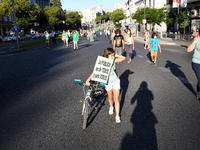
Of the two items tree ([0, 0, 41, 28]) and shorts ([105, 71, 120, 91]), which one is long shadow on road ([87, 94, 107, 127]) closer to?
shorts ([105, 71, 120, 91])

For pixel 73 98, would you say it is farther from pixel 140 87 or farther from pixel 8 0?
pixel 8 0

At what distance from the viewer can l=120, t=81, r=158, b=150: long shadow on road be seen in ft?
11.2

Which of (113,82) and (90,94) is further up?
(113,82)

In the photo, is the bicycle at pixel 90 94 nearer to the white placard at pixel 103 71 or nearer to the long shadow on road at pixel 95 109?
the white placard at pixel 103 71

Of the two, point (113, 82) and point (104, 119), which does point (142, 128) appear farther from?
point (113, 82)

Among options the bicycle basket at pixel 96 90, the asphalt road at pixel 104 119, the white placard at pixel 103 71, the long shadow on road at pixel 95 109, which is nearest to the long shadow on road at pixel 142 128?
the asphalt road at pixel 104 119

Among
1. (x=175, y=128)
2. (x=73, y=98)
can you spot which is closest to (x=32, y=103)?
(x=73, y=98)

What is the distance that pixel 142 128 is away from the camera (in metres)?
3.98

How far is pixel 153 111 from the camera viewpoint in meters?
4.79

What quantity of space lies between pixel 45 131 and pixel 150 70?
6.42 metres

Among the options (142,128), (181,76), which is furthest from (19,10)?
(142,128)

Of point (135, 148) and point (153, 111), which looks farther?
point (153, 111)

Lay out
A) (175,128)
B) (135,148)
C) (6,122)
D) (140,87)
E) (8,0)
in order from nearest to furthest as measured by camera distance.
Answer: (135,148)
(175,128)
(6,122)
(140,87)
(8,0)

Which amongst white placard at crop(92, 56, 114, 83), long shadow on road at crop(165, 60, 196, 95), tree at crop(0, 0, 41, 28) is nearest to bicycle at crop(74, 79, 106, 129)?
white placard at crop(92, 56, 114, 83)
